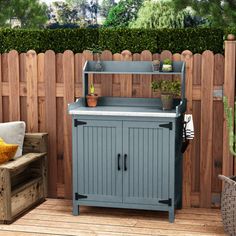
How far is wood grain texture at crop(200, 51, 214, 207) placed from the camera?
18.3 ft

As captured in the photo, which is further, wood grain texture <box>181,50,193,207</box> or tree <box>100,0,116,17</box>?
tree <box>100,0,116,17</box>

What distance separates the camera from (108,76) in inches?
229

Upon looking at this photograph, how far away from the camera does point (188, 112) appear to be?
18.6 ft

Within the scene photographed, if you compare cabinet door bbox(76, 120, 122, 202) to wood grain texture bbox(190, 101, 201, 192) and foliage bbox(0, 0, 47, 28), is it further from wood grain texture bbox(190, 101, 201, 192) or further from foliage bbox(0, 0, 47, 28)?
foliage bbox(0, 0, 47, 28)

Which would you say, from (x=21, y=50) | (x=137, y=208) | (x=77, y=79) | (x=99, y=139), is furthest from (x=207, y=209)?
(x=21, y=50)

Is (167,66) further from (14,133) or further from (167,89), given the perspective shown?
(14,133)

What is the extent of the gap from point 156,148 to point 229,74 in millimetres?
963

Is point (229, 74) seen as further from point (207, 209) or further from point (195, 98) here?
point (207, 209)

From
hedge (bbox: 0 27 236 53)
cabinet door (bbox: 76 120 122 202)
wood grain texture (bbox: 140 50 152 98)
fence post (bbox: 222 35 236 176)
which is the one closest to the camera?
cabinet door (bbox: 76 120 122 202)

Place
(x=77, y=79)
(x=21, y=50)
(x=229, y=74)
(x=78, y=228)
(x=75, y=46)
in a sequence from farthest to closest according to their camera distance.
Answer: (x=75, y=46) → (x=21, y=50) → (x=77, y=79) → (x=229, y=74) → (x=78, y=228)

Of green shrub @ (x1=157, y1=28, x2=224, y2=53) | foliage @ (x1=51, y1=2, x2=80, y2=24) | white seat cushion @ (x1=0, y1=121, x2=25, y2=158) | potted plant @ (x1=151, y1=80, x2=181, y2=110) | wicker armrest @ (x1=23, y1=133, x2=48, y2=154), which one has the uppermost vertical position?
foliage @ (x1=51, y1=2, x2=80, y2=24)

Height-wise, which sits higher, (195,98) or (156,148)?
(195,98)

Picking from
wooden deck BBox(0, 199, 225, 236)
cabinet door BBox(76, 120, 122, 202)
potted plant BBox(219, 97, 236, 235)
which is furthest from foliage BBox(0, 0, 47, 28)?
potted plant BBox(219, 97, 236, 235)

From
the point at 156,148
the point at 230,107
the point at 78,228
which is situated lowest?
the point at 78,228
